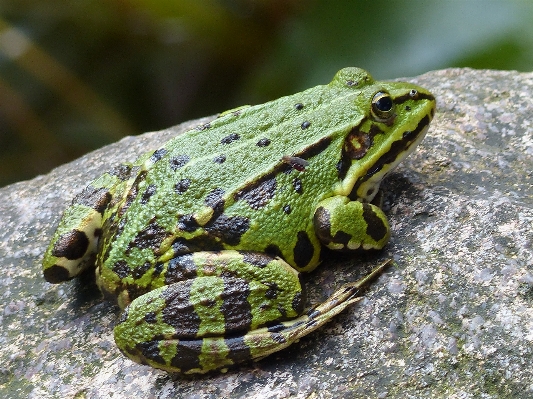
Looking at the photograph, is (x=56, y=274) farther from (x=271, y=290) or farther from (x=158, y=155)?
(x=271, y=290)

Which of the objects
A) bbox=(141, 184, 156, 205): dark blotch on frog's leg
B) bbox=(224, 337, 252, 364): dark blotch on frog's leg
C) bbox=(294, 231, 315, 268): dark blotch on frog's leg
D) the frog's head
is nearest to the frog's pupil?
the frog's head

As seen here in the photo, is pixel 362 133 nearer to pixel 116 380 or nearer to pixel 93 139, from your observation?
pixel 116 380

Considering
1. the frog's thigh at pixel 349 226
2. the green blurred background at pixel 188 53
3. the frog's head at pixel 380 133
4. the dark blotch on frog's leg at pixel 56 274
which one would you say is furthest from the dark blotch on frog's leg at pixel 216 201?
the green blurred background at pixel 188 53

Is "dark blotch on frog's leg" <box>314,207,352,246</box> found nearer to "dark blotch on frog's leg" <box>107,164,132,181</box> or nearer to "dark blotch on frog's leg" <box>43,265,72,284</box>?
"dark blotch on frog's leg" <box>107,164,132,181</box>

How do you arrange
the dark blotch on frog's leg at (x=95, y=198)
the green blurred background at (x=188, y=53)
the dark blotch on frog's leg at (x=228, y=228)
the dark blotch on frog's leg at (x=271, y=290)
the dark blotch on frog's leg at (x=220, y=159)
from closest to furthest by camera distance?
the dark blotch on frog's leg at (x=271, y=290) → the dark blotch on frog's leg at (x=228, y=228) → the dark blotch on frog's leg at (x=220, y=159) → the dark blotch on frog's leg at (x=95, y=198) → the green blurred background at (x=188, y=53)

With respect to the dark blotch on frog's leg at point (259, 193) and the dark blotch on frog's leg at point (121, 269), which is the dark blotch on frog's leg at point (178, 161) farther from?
the dark blotch on frog's leg at point (121, 269)

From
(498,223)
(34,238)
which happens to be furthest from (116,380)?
(498,223)
